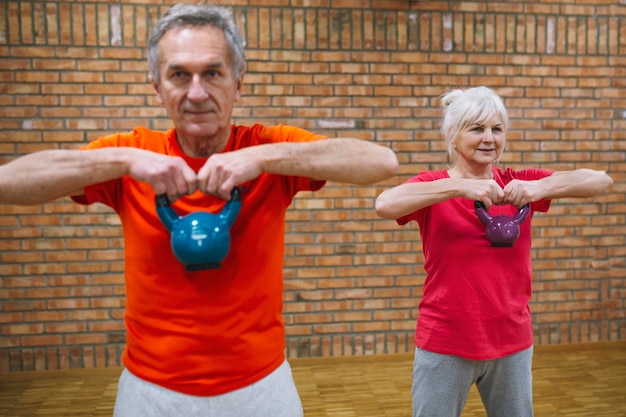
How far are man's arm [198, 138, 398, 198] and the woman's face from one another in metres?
0.78

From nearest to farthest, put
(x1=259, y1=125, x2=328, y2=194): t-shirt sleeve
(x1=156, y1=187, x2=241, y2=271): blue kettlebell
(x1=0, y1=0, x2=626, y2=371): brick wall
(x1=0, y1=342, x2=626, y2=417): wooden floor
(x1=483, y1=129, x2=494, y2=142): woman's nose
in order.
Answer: (x1=156, y1=187, x2=241, y2=271): blue kettlebell → (x1=259, y1=125, x2=328, y2=194): t-shirt sleeve → (x1=483, y1=129, x2=494, y2=142): woman's nose → (x1=0, y1=342, x2=626, y2=417): wooden floor → (x1=0, y1=0, x2=626, y2=371): brick wall

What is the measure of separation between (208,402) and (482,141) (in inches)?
51.7

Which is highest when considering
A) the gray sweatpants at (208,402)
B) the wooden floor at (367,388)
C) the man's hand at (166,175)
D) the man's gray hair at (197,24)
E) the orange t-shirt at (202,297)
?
the man's gray hair at (197,24)

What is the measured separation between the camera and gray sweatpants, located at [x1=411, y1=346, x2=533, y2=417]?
1845 mm

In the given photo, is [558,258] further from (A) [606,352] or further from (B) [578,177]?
(B) [578,177]

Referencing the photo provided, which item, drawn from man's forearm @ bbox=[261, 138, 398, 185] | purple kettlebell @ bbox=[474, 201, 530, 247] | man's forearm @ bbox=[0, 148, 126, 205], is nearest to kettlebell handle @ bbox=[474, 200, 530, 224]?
purple kettlebell @ bbox=[474, 201, 530, 247]

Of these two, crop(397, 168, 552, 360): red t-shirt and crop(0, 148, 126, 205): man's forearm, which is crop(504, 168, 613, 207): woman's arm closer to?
crop(397, 168, 552, 360): red t-shirt

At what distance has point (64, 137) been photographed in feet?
11.8

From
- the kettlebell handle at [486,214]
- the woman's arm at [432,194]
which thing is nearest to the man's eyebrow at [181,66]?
the woman's arm at [432,194]

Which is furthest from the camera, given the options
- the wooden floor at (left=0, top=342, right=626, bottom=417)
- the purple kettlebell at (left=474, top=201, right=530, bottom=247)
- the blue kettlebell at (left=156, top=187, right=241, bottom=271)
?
the wooden floor at (left=0, top=342, right=626, bottom=417)

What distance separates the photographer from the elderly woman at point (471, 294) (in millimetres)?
1832

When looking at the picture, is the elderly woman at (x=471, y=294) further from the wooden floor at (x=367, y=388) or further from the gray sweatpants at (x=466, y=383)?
the wooden floor at (x=367, y=388)

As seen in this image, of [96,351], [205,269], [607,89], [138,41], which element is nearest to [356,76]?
[138,41]

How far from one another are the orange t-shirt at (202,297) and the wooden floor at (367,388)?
1993 millimetres
